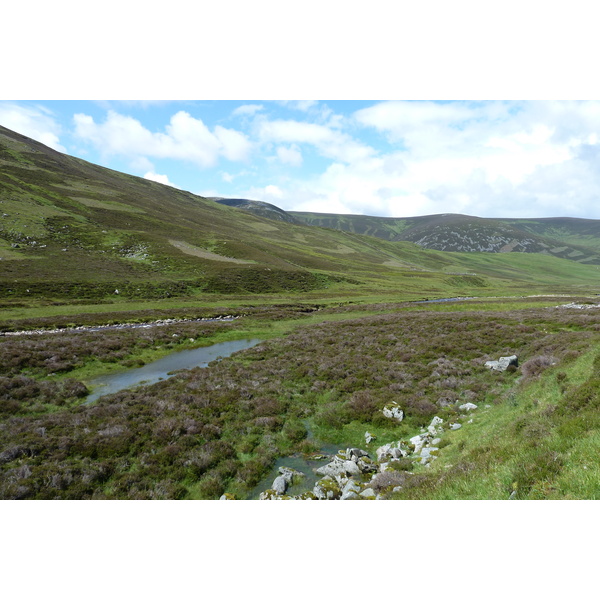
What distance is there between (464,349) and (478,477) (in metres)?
18.3

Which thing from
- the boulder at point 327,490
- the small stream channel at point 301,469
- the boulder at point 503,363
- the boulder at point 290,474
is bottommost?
A: the small stream channel at point 301,469

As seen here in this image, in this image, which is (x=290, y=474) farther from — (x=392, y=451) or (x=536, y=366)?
(x=536, y=366)

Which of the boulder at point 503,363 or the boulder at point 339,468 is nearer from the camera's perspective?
the boulder at point 339,468

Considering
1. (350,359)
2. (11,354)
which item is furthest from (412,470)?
(11,354)

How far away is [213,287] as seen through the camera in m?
78.4

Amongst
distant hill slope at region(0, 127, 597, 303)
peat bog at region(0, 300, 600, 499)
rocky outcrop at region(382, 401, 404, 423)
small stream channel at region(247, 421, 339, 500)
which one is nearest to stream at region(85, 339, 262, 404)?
peat bog at region(0, 300, 600, 499)

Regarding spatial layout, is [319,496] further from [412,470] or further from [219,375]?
[219,375]

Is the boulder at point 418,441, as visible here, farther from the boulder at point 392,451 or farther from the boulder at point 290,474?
the boulder at point 290,474

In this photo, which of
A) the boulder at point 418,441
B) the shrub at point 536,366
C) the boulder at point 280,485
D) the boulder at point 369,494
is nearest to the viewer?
the boulder at point 369,494

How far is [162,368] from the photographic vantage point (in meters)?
25.0

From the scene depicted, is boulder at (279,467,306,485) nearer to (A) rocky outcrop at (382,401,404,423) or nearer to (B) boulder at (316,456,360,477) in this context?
(B) boulder at (316,456,360,477)

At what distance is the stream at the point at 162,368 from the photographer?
68.3 ft

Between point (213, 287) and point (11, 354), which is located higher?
point (213, 287)

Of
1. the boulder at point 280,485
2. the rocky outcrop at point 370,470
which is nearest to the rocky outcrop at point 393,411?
the rocky outcrop at point 370,470
